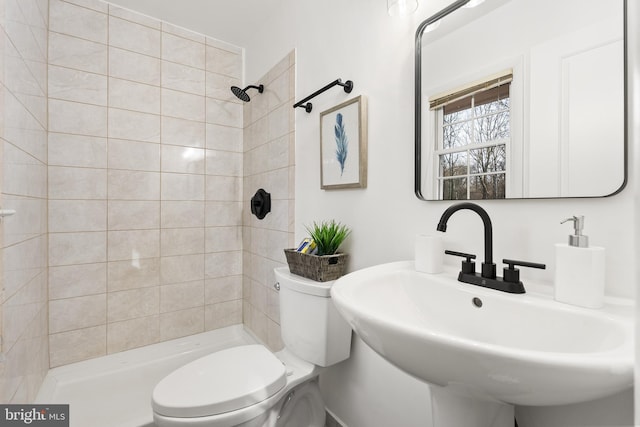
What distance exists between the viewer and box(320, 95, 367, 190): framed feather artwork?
1.23 metres

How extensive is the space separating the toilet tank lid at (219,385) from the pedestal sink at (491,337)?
56 centimetres

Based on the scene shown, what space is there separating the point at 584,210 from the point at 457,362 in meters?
0.52

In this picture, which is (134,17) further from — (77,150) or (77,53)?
(77,150)

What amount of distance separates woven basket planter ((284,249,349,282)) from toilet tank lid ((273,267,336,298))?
0.8 inches

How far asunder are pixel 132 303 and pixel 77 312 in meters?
0.27

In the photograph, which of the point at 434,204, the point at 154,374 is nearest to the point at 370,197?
the point at 434,204

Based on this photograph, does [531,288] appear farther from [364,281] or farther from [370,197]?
[370,197]

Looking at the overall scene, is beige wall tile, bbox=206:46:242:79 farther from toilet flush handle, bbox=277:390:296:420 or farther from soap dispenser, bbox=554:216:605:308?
soap dispenser, bbox=554:216:605:308

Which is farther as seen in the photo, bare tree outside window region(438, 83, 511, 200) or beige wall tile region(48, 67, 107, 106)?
beige wall tile region(48, 67, 107, 106)

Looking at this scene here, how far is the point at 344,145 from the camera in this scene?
132 centimetres

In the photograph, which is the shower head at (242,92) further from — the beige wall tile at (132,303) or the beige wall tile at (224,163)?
the beige wall tile at (132,303)

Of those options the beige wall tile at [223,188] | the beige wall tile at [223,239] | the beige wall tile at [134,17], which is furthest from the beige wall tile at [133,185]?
the beige wall tile at [134,17]

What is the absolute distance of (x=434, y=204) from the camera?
3.24 ft

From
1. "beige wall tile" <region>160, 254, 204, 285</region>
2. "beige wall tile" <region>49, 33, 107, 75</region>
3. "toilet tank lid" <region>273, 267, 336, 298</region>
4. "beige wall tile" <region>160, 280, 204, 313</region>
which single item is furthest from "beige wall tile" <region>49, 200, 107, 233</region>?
"toilet tank lid" <region>273, 267, 336, 298</region>
